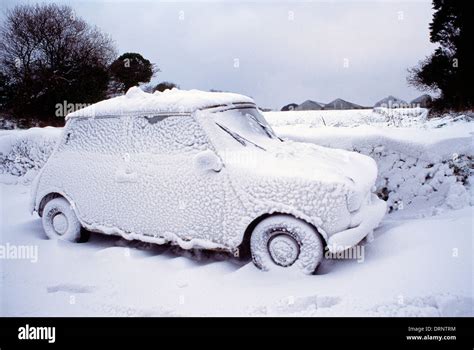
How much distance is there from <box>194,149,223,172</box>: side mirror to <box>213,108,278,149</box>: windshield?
0.38 m

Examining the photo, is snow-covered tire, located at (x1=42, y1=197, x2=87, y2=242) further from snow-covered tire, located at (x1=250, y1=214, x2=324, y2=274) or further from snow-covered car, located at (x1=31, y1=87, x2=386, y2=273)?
snow-covered tire, located at (x1=250, y1=214, x2=324, y2=274)

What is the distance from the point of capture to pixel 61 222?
3951 mm

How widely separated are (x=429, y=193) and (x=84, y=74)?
5.11 m

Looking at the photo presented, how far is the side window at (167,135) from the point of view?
3406 millimetres

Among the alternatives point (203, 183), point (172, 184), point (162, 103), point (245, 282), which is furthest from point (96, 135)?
point (245, 282)

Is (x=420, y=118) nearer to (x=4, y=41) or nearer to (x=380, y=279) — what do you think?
(x=380, y=279)

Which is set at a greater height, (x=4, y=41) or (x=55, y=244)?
(x=4, y=41)

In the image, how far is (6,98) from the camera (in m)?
4.67

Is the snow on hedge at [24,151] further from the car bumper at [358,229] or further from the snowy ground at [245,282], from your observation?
the car bumper at [358,229]

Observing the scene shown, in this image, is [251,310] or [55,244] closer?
[251,310]

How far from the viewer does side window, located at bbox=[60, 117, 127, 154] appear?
3752 mm
